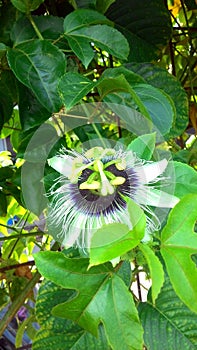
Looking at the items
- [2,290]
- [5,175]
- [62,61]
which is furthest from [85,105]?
[2,290]

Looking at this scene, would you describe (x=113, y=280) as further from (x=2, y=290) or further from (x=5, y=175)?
(x=2, y=290)

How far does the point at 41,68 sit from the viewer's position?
0.44 m

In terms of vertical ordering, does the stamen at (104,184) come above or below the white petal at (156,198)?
above

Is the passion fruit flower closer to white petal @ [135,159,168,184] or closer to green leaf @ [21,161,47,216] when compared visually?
white petal @ [135,159,168,184]

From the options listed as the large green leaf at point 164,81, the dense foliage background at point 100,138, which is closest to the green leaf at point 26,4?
the dense foliage background at point 100,138

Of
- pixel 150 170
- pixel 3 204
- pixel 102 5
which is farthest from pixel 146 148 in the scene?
pixel 3 204

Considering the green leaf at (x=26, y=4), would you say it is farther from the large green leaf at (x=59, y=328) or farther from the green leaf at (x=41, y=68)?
the large green leaf at (x=59, y=328)

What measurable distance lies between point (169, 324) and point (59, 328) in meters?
0.09

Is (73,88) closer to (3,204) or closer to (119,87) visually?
(119,87)

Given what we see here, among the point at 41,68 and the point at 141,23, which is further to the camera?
the point at 141,23

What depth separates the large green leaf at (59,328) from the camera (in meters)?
0.46

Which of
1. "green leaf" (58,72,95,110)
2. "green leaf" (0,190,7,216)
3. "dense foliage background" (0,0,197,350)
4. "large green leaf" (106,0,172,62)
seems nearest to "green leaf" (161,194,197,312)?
"dense foliage background" (0,0,197,350)

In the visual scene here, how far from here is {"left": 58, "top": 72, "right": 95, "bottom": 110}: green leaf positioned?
0.38 m

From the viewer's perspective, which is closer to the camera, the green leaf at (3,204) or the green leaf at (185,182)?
the green leaf at (185,182)
